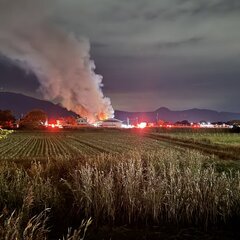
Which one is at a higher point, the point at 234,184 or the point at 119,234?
the point at 234,184

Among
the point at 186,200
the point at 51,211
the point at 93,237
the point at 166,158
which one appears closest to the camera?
the point at 93,237

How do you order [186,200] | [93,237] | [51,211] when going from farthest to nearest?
[51,211] < [186,200] < [93,237]

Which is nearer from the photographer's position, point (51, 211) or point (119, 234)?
point (119, 234)

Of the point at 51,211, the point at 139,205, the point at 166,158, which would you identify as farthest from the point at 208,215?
the point at 166,158

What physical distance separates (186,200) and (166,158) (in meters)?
9.73

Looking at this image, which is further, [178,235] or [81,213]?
[81,213]

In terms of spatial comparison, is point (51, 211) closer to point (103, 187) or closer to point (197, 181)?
point (103, 187)

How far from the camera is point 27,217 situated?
46.3 ft

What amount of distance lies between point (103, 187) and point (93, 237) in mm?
1975

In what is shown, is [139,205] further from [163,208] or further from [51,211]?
[51,211]

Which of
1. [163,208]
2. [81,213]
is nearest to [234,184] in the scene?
[163,208]

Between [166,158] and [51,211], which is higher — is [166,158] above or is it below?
above

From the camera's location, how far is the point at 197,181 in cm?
1517

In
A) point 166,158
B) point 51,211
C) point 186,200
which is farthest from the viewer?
point 166,158
